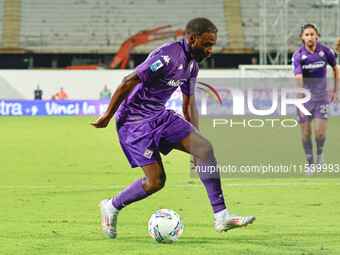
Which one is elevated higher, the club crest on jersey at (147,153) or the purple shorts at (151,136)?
the purple shorts at (151,136)

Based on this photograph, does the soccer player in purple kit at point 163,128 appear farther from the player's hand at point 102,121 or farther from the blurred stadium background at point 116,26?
the blurred stadium background at point 116,26

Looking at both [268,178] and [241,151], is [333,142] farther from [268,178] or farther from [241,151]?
[268,178]

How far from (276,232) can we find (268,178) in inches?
180

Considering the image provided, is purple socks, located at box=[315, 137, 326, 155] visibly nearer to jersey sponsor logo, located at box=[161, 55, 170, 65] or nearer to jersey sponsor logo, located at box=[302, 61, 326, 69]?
jersey sponsor logo, located at box=[302, 61, 326, 69]

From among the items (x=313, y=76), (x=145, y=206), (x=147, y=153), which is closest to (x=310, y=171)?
(x=313, y=76)

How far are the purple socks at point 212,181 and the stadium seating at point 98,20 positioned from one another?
104 feet

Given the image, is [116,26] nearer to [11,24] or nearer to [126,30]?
[126,30]

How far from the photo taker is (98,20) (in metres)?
38.8

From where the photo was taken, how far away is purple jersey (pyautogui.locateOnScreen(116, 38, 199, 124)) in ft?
17.3

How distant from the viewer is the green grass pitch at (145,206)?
5.39 m

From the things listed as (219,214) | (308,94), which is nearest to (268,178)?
(308,94)

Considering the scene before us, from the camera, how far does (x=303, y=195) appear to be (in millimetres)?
8352

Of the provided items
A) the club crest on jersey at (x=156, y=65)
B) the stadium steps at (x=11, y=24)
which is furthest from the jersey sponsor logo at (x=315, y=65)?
the stadium steps at (x=11, y=24)

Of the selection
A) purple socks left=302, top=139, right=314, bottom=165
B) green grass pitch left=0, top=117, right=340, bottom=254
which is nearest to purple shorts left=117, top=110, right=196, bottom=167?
green grass pitch left=0, top=117, right=340, bottom=254
